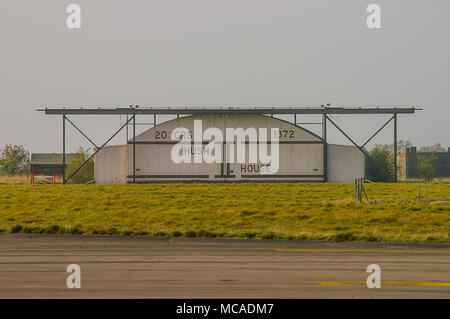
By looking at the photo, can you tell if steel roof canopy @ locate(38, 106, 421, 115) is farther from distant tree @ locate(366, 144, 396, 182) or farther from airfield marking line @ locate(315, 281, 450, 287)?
airfield marking line @ locate(315, 281, 450, 287)

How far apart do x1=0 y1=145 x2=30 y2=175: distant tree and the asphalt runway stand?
78.1 metres

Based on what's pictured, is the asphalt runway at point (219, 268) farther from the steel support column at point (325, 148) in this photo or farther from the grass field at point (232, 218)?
the steel support column at point (325, 148)

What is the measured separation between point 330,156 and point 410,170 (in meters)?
46.3

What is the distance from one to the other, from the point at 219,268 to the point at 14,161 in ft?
281

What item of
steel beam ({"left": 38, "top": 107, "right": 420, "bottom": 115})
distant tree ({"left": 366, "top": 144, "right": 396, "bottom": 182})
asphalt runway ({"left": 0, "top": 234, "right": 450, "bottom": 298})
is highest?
steel beam ({"left": 38, "top": 107, "right": 420, "bottom": 115})

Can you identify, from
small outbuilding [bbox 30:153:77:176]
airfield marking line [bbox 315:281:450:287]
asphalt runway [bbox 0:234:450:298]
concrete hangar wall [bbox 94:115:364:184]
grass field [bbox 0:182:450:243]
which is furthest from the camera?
small outbuilding [bbox 30:153:77:176]

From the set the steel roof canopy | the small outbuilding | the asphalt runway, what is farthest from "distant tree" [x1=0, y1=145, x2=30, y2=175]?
the asphalt runway

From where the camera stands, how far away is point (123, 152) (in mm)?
47844

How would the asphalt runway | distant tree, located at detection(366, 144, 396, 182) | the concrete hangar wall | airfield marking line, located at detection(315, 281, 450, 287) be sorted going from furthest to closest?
distant tree, located at detection(366, 144, 396, 182)
the concrete hangar wall
airfield marking line, located at detection(315, 281, 450, 287)
the asphalt runway

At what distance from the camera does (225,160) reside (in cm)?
4656

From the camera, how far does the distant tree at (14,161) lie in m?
88.3

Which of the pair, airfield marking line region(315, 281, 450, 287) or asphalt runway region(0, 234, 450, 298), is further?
airfield marking line region(315, 281, 450, 287)

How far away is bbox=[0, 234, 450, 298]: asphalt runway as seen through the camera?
9.25m

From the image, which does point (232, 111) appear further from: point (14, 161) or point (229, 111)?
point (14, 161)
